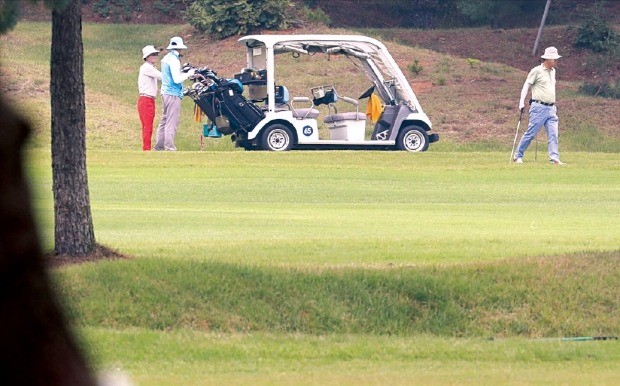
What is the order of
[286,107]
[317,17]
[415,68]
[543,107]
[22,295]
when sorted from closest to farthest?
1. [22,295]
2. [543,107]
3. [286,107]
4. [415,68]
5. [317,17]

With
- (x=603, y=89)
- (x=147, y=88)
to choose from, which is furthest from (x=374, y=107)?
(x=603, y=89)

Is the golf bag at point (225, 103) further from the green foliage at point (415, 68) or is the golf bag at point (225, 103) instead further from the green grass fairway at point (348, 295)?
the green foliage at point (415, 68)

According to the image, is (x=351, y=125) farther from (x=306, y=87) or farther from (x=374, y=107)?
(x=306, y=87)

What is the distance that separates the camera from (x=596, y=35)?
41094 mm

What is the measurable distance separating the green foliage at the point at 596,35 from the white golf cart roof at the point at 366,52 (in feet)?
62.9

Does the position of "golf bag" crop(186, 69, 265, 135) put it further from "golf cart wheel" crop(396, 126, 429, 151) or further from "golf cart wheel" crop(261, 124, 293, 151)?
"golf cart wheel" crop(396, 126, 429, 151)

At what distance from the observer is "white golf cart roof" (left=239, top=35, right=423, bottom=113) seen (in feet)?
76.6

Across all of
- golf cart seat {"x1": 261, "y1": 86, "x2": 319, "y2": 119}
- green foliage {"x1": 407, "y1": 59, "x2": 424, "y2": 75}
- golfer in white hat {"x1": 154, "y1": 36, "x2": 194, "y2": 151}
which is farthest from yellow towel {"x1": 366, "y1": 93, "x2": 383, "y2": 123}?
green foliage {"x1": 407, "y1": 59, "x2": 424, "y2": 75}

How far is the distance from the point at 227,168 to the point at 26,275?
721 inches

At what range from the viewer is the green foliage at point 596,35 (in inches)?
1608

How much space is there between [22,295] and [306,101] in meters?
22.4

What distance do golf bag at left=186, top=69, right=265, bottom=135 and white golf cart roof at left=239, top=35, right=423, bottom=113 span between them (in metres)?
1.46

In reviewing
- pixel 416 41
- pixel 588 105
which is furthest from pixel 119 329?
pixel 416 41

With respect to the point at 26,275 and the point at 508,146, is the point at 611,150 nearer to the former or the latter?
the point at 508,146
